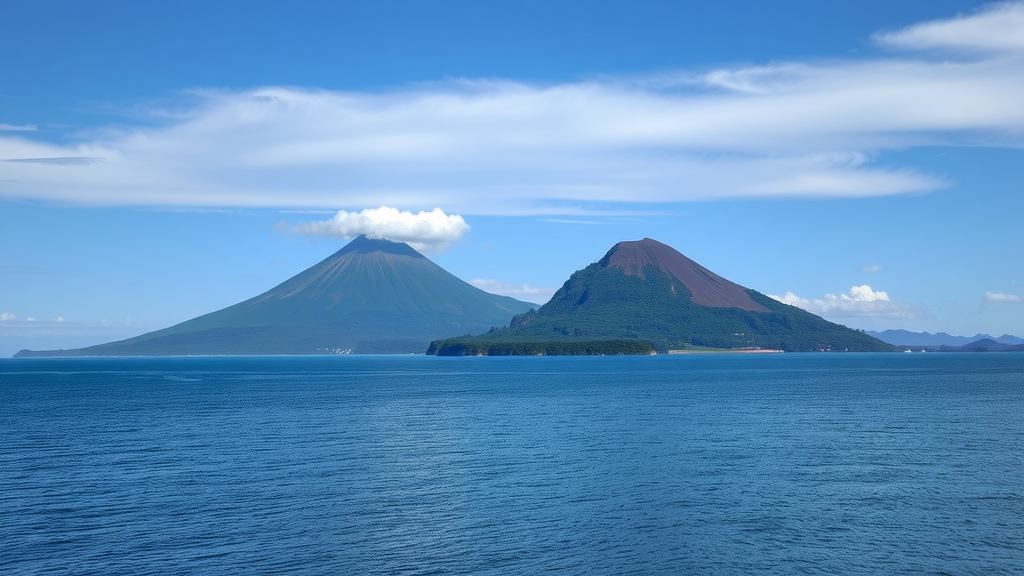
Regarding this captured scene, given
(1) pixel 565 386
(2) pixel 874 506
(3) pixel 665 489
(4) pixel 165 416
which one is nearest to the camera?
(2) pixel 874 506

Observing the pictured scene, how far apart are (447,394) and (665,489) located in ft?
177

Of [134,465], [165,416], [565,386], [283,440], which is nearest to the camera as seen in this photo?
[134,465]

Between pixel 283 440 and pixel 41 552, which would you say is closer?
pixel 41 552

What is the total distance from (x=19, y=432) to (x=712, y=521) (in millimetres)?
44928

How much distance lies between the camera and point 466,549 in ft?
82.6

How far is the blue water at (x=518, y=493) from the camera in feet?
80.1

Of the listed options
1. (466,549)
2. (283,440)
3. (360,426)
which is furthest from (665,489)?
(360,426)

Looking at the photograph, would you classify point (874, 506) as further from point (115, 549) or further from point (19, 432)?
point (19, 432)

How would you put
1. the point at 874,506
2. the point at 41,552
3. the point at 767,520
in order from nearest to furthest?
the point at 41,552 → the point at 767,520 → the point at 874,506

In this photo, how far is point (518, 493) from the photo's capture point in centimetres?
3241

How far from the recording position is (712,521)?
28.3 meters

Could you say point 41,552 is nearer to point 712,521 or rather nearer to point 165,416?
point 712,521

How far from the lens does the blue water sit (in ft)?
80.1

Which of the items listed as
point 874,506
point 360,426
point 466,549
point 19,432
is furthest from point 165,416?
point 874,506
